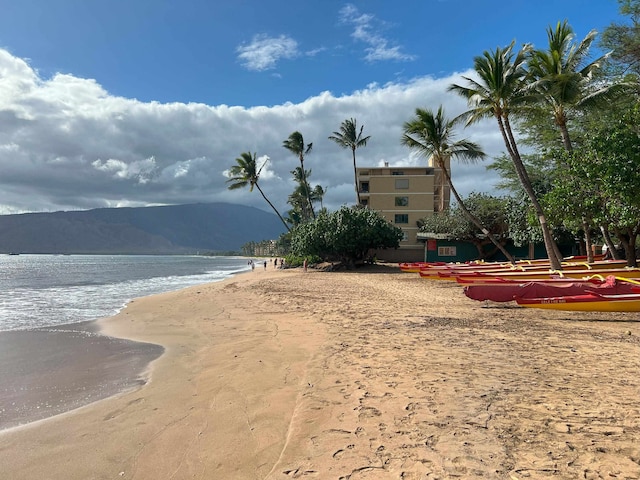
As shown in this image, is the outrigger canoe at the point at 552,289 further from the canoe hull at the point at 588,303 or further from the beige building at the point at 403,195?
the beige building at the point at 403,195

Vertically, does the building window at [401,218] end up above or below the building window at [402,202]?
below

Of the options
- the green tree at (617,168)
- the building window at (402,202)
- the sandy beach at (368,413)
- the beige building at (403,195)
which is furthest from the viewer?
the building window at (402,202)

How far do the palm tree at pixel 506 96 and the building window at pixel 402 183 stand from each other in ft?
101

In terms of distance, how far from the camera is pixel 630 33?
15.7 meters

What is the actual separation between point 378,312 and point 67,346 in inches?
273

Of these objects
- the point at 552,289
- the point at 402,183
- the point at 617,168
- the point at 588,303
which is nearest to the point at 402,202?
the point at 402,183

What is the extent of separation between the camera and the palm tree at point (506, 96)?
51.0 ft

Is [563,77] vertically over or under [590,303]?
over

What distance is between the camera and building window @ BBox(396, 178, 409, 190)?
47531 millimetres

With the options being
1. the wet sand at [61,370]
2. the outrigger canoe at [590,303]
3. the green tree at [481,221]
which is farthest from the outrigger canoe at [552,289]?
the green tree at [481,221]

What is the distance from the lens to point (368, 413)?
3.83 m

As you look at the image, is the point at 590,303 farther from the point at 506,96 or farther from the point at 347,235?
the point at 347,235

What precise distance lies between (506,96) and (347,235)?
15.8 meters

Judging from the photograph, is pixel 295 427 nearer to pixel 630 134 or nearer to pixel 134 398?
pixel 134 398
